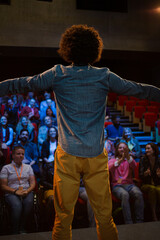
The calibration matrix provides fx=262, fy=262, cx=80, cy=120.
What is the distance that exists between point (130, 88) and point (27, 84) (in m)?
0.50

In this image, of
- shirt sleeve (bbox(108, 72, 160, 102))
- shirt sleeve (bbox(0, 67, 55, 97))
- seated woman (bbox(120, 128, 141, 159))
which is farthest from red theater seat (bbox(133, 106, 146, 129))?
shirt sleeve (bbox(0, 67, 55, 97))

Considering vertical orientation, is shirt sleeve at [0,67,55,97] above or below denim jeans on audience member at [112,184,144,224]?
above

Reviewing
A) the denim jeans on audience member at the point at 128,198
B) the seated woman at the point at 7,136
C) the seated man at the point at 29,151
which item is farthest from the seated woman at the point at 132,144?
the seated woman at the point at 7,136

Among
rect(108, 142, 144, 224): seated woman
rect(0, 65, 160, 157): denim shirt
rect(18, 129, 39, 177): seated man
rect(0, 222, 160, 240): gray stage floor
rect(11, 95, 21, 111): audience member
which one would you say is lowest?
rect(0, 222, 160, 240): gray stage floor

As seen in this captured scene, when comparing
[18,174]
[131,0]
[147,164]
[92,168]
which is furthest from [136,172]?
[131,0]

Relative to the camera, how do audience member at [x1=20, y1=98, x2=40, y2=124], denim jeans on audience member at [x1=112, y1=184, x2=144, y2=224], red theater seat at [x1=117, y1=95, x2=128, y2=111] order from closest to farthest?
1. denim jeans on audience member at [x1=112, y1=184, x2=144, y2=224]
2. audience member at [x1=20, y1=98, x2=40, y2=124]
3. red theater seat at [x1=117, y1=95, x2=128, y2=111]

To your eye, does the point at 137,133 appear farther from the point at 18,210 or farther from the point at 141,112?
the point at 18,210

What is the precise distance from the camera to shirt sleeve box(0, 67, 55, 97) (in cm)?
124

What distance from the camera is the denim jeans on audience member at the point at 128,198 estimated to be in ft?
8.70

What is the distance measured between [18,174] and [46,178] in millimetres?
365

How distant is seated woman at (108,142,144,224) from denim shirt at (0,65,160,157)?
5.30 ft

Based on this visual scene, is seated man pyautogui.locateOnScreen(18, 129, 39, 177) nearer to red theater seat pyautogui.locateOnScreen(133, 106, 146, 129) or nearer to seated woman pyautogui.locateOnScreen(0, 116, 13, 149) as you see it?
seated woman pyautogui.locateOnScreen(0, 116, 13, 149)

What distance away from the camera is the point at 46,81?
1.25 meters

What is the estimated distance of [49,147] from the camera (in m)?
3.73
